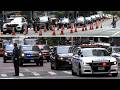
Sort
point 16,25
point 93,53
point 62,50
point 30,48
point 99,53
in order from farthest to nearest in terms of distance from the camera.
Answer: point 16,25
point 30,48
point 62,50
point 99,53
point 93,53

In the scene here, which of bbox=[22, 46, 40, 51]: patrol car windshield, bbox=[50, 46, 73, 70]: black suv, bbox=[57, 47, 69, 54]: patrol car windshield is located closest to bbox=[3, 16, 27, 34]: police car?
bbox=[22, 46, 40, 51]: patrol car windshield

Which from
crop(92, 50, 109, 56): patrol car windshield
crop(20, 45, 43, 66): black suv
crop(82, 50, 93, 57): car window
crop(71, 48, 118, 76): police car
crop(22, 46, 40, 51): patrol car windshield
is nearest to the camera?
crop(71, 48, 118, 76): police car

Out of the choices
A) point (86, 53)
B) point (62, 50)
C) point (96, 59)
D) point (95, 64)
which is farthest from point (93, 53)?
point (62, 50)

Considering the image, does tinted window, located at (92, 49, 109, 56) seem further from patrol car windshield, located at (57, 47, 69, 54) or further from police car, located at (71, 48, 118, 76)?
patrol car windshield, located at (57, 47, 69, 54)

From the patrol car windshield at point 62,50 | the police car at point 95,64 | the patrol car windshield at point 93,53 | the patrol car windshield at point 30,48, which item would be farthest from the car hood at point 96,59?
the patrol car windshield at point 30,48

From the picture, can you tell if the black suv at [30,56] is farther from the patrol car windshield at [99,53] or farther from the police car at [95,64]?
the police car at [95,64]

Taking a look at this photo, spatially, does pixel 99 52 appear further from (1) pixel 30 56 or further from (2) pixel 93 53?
(1) pixel 30 56
